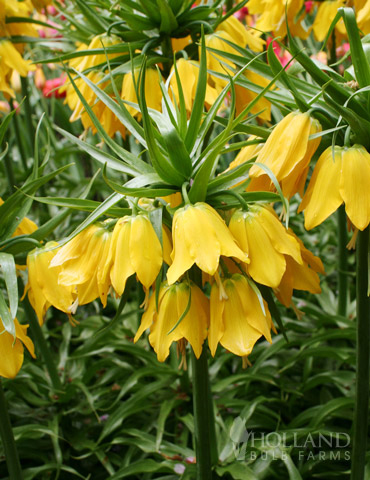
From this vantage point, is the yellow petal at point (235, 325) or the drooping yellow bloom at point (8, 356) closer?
the yellow petal at point (235, 325)

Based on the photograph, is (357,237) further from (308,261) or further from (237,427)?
(237,427)

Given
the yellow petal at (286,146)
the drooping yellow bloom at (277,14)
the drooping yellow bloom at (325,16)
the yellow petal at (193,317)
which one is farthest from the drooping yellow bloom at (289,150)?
the drooping yellow bloom at (325,16)

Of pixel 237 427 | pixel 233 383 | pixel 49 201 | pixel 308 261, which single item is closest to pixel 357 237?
pixel 308 261

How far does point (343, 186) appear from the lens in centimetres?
89

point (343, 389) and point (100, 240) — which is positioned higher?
point (100, 240)

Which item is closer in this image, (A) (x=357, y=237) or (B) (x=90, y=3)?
(A) (x=357, y=237)

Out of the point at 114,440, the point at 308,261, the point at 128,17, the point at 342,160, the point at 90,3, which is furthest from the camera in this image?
the point at 90,3

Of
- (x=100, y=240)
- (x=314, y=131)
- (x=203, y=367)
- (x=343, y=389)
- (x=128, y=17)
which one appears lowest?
(x=343, y=389)

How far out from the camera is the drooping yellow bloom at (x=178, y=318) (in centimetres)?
92

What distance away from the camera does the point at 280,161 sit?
0.94m

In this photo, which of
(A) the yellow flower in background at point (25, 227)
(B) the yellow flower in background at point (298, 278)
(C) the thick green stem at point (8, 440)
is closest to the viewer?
(B) the yellow flower in background at point (298, 278)

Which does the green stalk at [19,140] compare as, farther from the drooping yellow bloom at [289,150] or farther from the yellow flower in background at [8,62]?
the drooping yellow bloom at [289,150]

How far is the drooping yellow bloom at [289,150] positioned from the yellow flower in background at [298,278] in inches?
4.2

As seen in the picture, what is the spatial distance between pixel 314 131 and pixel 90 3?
100 centimetres
